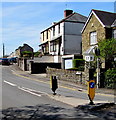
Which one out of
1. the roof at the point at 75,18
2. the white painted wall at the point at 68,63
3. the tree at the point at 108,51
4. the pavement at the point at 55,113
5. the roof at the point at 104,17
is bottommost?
the pavement at the point at 55,113

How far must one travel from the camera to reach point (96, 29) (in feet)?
96.0

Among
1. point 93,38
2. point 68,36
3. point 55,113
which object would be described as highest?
point 68,36

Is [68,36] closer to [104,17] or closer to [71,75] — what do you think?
[104,17]

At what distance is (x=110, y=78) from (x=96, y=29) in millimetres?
14310

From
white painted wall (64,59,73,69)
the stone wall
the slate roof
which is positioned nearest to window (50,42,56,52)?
white painted wall (64,59,73,69)

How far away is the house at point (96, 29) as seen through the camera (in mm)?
27547

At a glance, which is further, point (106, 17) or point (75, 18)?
point (75, 18)

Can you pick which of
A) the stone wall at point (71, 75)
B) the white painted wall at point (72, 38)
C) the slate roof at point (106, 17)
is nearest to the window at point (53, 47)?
the white painted wall at point (72, 38)

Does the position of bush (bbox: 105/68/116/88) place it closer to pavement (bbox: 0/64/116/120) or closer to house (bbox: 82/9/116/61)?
pavement (bbox: 0/64/116/120)

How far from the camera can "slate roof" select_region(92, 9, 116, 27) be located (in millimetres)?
28484

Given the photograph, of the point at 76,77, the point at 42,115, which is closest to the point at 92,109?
the point at 42,115

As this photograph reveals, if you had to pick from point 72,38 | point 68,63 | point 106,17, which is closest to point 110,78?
point 106,17

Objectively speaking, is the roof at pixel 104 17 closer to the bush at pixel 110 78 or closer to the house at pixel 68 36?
the house at pixel 68 36

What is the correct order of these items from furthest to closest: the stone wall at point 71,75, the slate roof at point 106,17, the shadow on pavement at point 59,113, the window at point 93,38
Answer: the window at point 93,38, the slate roof at point 106,17, the stone wall at point 71,75, the shadow on pavement at point 59,113
